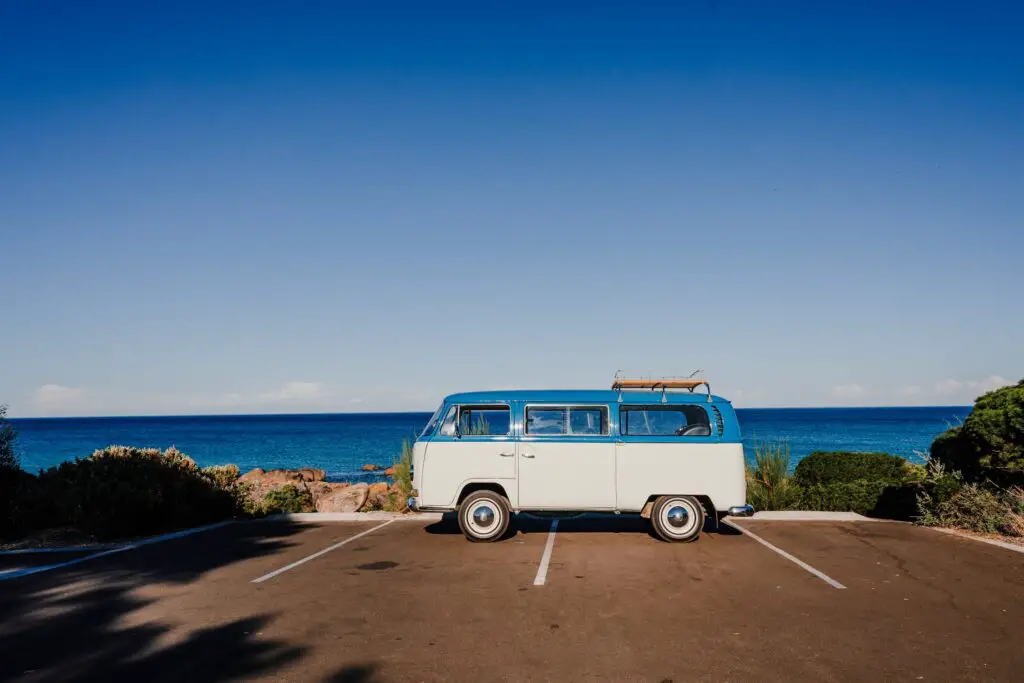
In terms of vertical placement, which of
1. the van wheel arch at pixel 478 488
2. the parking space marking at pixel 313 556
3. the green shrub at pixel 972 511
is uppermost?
the van wheel arch at pixel 478 488

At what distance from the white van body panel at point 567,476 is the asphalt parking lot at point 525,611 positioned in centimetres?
72

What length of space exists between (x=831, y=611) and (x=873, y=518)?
7.53m

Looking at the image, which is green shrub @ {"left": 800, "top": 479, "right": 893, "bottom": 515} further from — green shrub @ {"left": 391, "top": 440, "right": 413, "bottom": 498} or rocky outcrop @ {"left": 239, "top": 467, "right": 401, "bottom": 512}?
rocky outcrop @ {"left": 239, "top": 467, "right": 401, "bottom": 512}

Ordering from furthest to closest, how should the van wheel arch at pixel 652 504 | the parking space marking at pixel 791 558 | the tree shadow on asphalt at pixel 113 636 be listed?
the van wheel arch at pixel 652 504, the parking space marking at pixel 791 558, the tree shadow on asphalt at pixel 113 636

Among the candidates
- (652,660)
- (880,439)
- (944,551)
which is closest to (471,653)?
(652,660)

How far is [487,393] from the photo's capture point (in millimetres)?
11562

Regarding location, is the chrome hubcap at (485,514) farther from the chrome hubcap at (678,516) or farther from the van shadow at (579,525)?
the chrome hubcap at (678,516)

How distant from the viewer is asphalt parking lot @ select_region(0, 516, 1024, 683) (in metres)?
5.77

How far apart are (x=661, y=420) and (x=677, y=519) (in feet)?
5.27

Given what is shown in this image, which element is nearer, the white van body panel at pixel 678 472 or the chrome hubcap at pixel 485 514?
the white van body panel at pixel 678 472

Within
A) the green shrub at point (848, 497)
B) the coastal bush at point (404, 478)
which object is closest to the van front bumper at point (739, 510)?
the green shrub at point (848, 497)

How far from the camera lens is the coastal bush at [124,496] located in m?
12.0

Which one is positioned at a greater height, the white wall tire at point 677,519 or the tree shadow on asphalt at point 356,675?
the white wall tire at point 677,519

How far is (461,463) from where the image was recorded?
11.2 metres
